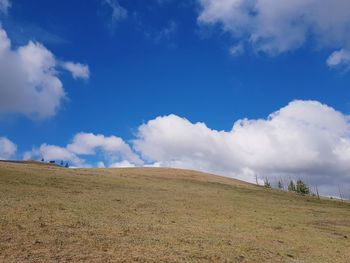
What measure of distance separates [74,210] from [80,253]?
452 inches

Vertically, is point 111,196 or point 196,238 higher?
point 111,196

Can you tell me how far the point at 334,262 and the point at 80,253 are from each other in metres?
13.7

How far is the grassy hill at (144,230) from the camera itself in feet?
61.0

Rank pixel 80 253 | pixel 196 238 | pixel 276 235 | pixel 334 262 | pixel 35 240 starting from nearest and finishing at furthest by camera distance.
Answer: pixel 80 253 → pixel 35 240 → pixel 334 262 → pixel 196 238 → pixel 276 235

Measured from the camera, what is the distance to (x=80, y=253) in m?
17.7

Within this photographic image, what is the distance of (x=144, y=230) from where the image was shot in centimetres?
2467

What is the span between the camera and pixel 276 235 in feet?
92.8

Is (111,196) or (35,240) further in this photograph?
(111,196)

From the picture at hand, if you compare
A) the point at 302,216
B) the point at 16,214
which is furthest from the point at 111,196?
the point at 302,216

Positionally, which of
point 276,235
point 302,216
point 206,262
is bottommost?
point 206,262

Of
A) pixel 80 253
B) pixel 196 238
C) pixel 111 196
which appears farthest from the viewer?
pixel 111 196

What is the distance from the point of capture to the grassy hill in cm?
1858

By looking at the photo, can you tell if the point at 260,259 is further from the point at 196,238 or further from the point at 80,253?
the point at 80,253

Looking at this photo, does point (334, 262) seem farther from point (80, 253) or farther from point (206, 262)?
→ point (80, 253)
